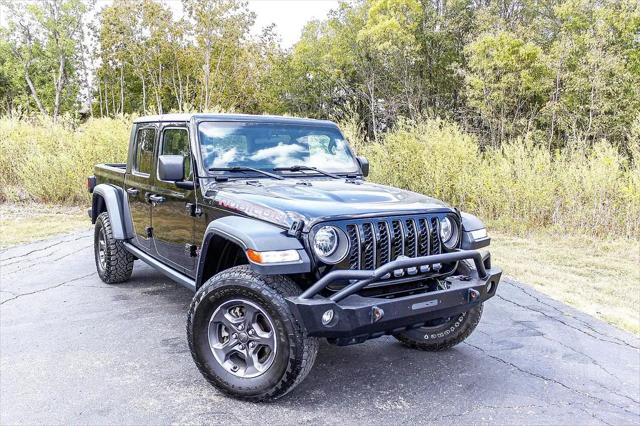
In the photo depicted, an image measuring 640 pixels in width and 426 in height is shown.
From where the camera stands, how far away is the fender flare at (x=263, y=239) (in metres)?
2.77

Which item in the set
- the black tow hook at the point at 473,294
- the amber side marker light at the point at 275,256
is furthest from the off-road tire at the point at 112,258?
the black tow hook at the point at 473,294

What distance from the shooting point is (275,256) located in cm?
279

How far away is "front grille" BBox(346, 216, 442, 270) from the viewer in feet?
9.71

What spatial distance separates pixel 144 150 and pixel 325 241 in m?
2.66

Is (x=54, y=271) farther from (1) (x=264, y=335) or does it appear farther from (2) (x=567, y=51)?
(2) (x=567, y=51)

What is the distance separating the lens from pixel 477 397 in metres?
3.16

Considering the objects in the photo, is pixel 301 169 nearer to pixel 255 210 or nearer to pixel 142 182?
pixel 255 210

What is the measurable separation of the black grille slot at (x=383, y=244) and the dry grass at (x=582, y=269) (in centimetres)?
295

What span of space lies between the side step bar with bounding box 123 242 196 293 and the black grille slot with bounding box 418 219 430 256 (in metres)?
1.62

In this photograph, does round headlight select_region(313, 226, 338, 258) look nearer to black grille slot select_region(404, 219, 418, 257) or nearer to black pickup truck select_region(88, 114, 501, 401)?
black pickup truck select_region(88, 114, 501, 401)

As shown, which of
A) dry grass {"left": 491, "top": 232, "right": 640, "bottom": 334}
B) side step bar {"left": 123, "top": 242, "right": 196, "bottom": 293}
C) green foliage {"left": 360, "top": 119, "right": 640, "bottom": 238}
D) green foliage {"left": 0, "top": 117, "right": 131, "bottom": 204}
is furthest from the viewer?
green foliage {"left": 0, "top": 117, "right": 131, "bottom": 204}

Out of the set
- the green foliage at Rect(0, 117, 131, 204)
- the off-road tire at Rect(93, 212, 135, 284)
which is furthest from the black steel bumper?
the green foliage at Rect(0, 117, 131, 204)

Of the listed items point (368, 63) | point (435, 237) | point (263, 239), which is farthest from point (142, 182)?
point (368, 63)

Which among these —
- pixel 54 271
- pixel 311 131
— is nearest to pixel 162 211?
pixel 311 131
